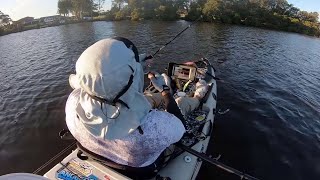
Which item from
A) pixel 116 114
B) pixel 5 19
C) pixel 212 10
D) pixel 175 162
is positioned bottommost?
pixel 175 162

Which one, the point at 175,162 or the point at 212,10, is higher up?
the point at 212,10

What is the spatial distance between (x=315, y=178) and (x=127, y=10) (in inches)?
2240

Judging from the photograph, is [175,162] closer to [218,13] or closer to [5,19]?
[218,13]

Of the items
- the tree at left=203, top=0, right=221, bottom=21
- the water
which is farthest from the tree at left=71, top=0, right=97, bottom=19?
the water

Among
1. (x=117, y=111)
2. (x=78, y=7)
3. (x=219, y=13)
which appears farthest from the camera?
(x=78, y=7)

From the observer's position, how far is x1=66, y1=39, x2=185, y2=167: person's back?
314 cm

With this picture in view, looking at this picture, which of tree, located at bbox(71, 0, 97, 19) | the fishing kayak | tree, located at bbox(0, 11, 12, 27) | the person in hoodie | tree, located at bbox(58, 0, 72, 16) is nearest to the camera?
the person in hoodie

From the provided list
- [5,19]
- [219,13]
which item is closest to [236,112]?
[219,13]

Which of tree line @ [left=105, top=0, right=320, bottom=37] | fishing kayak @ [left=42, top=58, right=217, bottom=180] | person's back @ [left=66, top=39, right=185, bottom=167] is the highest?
tree line @ [left=105, top=0, right=320, bottom=37]

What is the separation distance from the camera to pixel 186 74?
963cm

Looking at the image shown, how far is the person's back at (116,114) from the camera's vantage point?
3.14m

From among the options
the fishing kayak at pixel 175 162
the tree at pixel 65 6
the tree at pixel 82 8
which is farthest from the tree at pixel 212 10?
the fishing kayak at pixel 175 162

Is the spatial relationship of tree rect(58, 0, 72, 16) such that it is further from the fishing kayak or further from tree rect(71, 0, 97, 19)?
the fishing kayak

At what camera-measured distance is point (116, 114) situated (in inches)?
134
